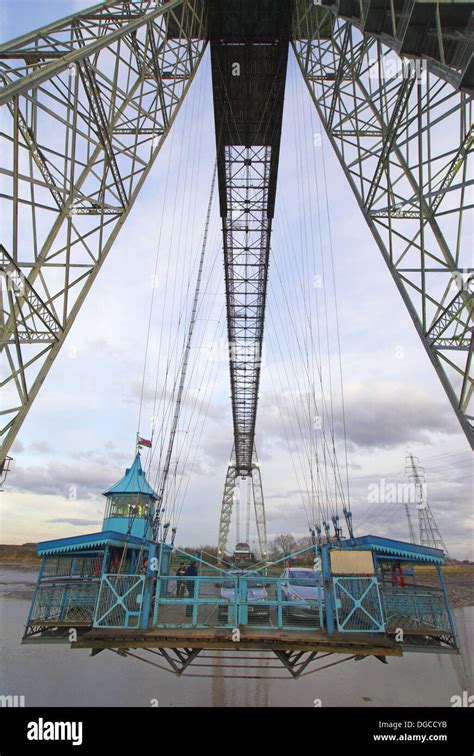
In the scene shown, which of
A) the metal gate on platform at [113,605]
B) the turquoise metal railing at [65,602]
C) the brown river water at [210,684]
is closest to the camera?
the metal gate on platform at [113,605]

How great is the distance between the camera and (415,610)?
8.16 metres

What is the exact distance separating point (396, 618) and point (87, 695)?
13.2 m

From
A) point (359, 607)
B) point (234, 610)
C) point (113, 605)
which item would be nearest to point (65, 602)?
point (113, 605)

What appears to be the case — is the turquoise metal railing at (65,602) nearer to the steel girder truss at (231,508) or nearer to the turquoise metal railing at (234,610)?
the turquoise metal railing at (234,610)

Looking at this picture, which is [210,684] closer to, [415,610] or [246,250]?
[415,610]

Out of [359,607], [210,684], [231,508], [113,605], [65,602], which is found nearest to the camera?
[359,607]

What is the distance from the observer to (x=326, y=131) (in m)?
13.3

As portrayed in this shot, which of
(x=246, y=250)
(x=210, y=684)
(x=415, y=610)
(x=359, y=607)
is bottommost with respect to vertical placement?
(x=210, y=684)

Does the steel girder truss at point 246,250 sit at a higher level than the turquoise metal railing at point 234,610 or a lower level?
higher

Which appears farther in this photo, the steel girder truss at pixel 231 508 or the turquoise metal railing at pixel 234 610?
the steel girder truss at pixel 231 508

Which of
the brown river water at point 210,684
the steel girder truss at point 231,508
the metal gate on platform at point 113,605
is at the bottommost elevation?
the brown river water at point 210,684

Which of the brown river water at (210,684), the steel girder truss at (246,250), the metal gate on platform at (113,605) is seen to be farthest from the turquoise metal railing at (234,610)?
the steel girder truss at (246,250)

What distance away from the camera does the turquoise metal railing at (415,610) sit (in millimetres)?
7876

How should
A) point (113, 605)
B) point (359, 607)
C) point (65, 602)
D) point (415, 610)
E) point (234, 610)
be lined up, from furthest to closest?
point (65, 602) → point (415, 610) → point (234, 610) → point (113, 605) → point (359, 607)
